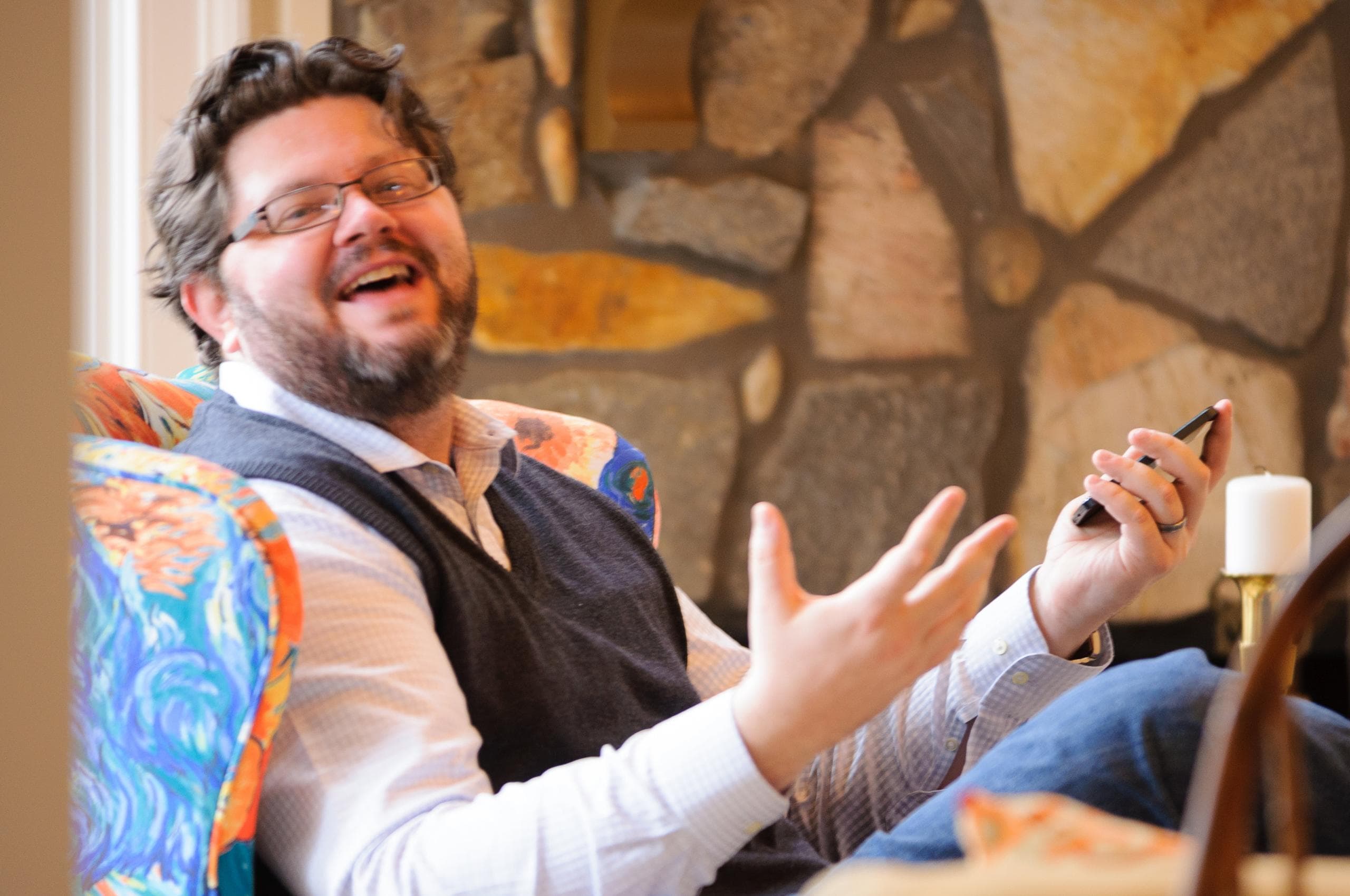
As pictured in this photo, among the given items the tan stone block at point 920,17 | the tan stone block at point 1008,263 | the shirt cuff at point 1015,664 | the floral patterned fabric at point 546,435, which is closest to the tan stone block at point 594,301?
the tan stone block at point 1008,263

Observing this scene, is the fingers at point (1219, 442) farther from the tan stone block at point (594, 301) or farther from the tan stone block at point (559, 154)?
the tan stone block at point (559, 154)

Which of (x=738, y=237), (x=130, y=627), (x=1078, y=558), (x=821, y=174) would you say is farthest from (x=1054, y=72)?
(x=130, y=627)

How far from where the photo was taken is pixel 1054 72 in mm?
2406

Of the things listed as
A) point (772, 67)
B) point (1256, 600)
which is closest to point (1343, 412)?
point (1256, 600)

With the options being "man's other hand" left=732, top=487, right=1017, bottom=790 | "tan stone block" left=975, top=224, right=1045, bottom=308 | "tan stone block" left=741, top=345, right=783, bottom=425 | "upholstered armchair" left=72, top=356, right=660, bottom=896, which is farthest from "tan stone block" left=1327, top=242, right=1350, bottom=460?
"upholstered armchair" left=72, top=356, right=660, bottom=896

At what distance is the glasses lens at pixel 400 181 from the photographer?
4.07ft

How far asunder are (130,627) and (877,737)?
2.37ft

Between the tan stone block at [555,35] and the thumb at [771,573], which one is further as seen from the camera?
the tan stone block at [555,35]

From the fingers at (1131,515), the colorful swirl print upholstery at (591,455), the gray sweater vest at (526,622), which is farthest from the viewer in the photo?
the colorful swirl print upholstery at (591,455)

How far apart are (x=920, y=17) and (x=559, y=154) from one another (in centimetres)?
69

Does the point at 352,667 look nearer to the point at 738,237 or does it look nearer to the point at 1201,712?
the point at 1201,712

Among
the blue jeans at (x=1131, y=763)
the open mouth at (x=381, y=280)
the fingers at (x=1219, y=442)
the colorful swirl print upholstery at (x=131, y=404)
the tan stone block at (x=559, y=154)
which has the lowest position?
the blue jeans at (x=1131, y=763)

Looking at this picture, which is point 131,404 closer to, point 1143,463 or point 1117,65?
point 1143,463

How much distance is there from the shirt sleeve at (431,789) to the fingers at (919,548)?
0.46 ft
